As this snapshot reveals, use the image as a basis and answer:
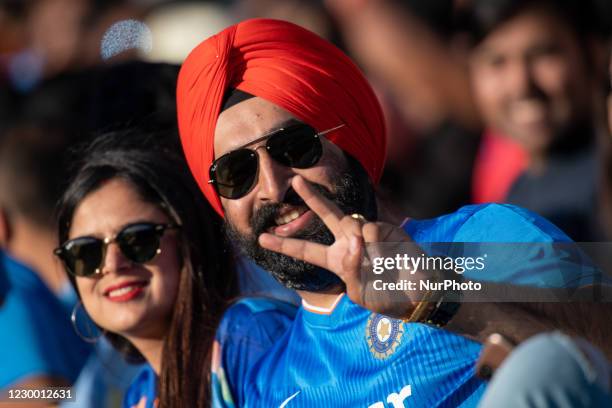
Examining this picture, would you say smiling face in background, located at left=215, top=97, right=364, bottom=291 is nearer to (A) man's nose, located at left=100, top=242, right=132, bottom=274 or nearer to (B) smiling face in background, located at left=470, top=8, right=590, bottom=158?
(A) man's nose, located at left=100, top=242, right=132, bottom=274

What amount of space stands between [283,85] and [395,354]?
0.82 meters

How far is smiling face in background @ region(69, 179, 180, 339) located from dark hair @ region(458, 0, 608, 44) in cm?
187

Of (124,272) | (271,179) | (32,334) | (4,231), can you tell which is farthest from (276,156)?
(4,231)

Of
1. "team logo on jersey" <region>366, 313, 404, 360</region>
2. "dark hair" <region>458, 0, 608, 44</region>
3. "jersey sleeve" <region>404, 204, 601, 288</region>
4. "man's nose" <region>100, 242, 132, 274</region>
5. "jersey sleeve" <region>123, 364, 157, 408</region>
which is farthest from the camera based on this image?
"dark hair" <region>458, 0, 608, 44</region>

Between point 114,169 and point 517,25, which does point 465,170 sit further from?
point 114,169

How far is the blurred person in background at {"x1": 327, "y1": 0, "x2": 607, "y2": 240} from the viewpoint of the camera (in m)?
4.58

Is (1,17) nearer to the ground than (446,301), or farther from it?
farther from it

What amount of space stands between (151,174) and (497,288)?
1.70m

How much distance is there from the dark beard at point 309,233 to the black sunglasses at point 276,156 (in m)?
0.08

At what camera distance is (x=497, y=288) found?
2.31 meters

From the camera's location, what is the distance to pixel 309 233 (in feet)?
9.62

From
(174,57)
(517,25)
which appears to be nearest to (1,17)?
(174,57)

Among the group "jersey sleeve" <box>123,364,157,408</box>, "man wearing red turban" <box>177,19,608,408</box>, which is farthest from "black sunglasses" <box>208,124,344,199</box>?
"jersey sleeve" <box>123,364,157,408</box>

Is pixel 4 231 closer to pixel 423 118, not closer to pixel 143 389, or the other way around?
pixel 143 389
